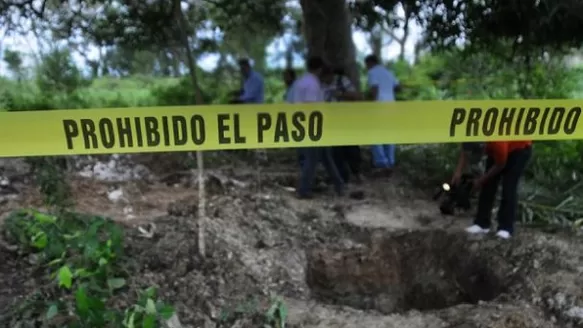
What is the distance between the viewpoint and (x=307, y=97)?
23.9 feet

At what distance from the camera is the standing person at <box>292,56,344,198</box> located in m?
7.30

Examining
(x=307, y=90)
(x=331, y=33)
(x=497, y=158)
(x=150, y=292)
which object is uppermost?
(x=331, y=33)

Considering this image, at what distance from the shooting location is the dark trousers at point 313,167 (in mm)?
7430

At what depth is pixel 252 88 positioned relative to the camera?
9.37m

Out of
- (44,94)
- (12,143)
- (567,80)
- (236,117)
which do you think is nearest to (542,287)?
(236,117)

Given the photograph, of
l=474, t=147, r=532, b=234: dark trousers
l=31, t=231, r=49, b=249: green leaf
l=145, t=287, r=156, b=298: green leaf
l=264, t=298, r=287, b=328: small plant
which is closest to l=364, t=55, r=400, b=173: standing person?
l=474, t=147, r=532, b=234: dark trousers

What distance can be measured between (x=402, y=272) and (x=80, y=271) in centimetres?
311

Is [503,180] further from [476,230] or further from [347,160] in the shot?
[347,160]

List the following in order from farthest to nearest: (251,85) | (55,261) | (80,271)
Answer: (251,85) → (55,261) → (80,271)

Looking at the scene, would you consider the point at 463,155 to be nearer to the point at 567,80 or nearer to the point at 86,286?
the point at 86,286

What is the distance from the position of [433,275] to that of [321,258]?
3.52 ft

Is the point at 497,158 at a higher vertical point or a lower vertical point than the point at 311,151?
higher

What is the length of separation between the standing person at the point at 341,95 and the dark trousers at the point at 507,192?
2.31 m

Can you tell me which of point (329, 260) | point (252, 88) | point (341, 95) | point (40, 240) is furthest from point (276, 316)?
point (252, 88)
